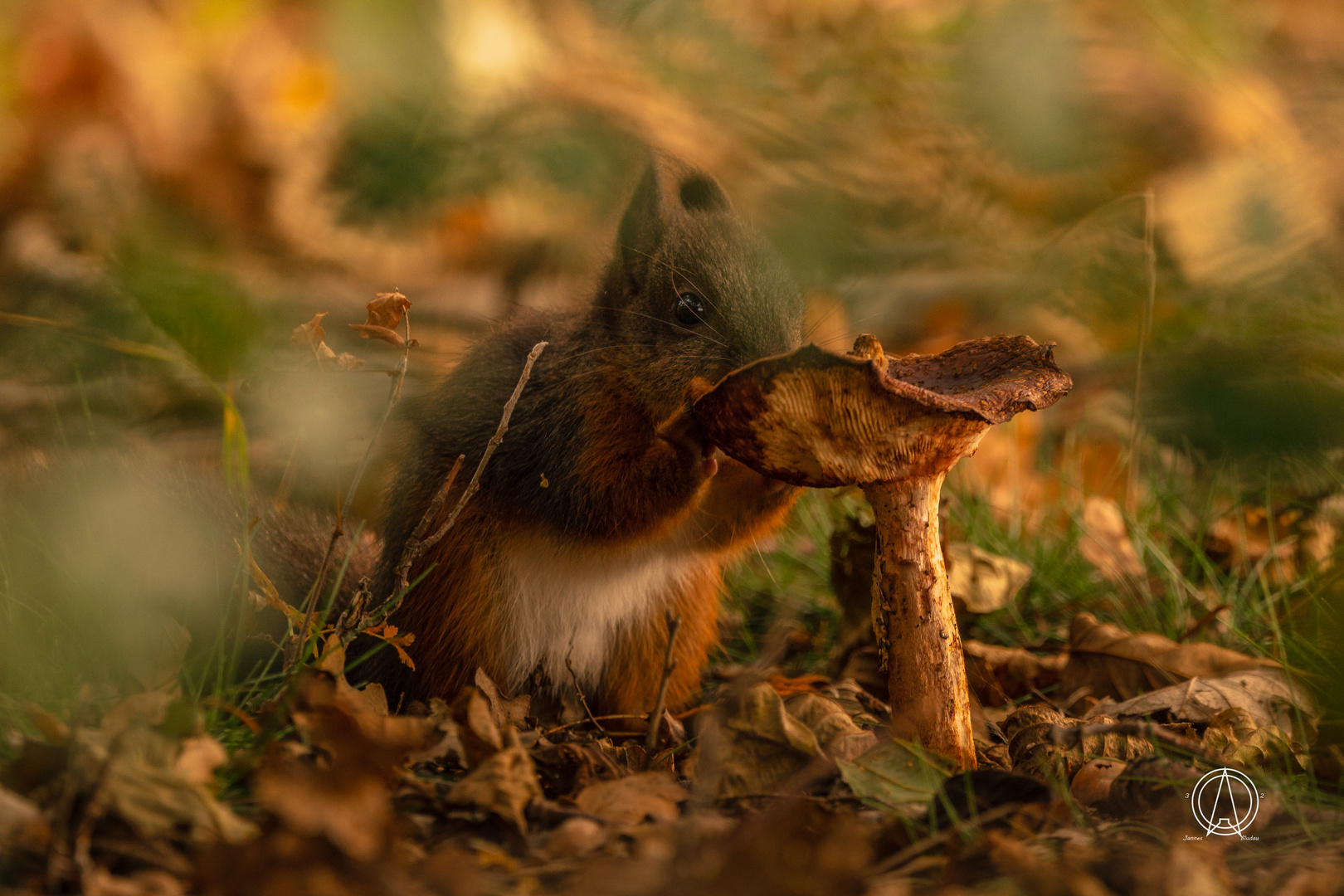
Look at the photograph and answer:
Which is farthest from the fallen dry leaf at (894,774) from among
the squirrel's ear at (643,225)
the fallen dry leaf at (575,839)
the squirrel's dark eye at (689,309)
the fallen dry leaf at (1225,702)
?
the squirrel's ear at (643,225)

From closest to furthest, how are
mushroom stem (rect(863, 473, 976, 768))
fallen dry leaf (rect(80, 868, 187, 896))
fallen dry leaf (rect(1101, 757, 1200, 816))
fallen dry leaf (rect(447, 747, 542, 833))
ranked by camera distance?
fallen dry leaf (rect(80, 868, 187, 896)), fallen dry leaf (rect(447, 747, 542, 833)), fallen dry leaf (rect(1101, 757, 1200, 816)), mushroom stem (rect(863, 473, 976, 768))

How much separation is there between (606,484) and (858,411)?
1021 mm

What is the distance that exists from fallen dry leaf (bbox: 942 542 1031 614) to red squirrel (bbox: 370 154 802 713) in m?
0.59

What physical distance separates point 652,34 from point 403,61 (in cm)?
87

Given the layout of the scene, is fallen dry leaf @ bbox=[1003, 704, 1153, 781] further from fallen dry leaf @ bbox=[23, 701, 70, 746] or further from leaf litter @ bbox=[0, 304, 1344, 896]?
fallen dry leaf @ bbox=[23, 701, 70, 746]

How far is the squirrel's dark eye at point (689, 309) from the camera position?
8.98 ft

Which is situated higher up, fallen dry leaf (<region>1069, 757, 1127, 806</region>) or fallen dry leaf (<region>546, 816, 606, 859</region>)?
fallen dry leaf (<region>1069, 757, 1127, 806</region>)

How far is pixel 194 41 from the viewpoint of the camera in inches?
253

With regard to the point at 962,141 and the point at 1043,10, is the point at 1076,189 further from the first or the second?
the point at 1043,10

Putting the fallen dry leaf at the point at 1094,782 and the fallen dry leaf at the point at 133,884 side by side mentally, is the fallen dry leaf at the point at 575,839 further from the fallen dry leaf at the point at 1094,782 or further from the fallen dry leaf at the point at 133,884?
the fallen dry leaf at the point at 1094,782

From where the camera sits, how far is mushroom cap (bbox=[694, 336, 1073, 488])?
6.14 ft

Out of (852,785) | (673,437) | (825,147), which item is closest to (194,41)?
(825,147)

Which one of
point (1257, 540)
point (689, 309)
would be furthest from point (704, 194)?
point (1257, 540)

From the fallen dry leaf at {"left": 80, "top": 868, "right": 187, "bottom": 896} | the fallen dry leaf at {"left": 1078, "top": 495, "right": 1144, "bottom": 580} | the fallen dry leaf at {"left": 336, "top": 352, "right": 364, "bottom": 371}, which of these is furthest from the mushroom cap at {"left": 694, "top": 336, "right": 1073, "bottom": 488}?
the fallen dry leaf at {"left": 1078, "top": 495, "right": 1144, "bottom": 580}
